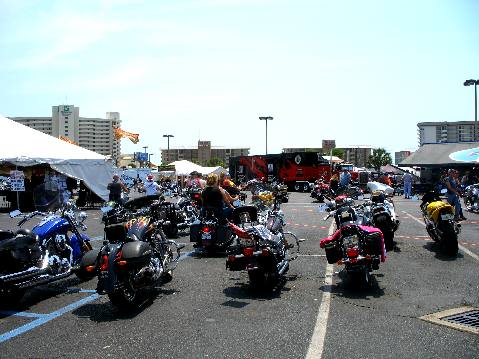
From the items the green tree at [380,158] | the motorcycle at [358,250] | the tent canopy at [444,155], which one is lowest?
the motorcycle at [358,250]

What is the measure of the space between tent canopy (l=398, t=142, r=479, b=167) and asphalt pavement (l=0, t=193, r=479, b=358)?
1144 inches

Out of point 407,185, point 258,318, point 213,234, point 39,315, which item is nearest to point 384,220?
point 213,234

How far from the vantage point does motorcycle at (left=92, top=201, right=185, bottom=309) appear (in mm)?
5762

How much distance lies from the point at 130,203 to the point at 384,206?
17.0 ft

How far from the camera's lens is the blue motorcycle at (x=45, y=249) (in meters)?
6.17

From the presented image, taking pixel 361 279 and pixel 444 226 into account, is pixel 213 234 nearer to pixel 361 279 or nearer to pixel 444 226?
pixel 361 279

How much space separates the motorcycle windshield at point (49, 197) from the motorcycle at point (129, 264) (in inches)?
62.2

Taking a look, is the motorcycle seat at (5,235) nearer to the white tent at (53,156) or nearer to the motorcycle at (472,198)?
the white tent at (53,156)

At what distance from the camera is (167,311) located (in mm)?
5980

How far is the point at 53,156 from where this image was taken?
824 inches

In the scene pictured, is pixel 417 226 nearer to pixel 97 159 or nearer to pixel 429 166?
pixel 97 159

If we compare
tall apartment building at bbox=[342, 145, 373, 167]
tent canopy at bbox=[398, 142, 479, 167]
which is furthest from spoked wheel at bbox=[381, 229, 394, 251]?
tall apartment building at bbox=[342, 145, 373, 167]

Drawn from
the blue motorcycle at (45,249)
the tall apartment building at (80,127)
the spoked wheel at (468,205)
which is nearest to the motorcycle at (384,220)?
the blue motorcycle at (45,249)

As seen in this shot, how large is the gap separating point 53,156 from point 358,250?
56.1ft
